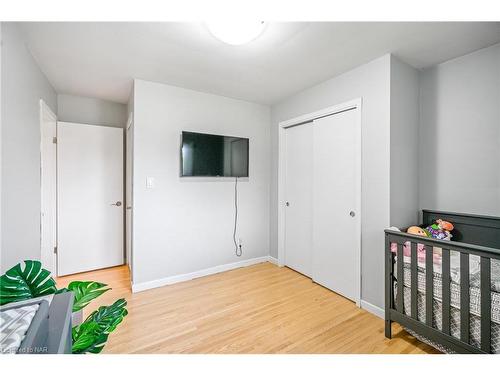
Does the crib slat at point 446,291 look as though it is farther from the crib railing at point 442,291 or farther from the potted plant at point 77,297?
the potted plant at point 77,297

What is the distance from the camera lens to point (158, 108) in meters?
2.54

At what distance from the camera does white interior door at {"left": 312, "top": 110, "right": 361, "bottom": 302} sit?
2.21 meters

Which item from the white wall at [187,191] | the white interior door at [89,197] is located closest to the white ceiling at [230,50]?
the white wall at [187,191]

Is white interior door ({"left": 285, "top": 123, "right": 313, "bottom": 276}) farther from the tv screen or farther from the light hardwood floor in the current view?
the tv screen

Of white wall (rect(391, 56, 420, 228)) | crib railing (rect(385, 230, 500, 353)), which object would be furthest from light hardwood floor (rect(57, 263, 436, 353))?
white wall (rect(391, 56, 420, 228))

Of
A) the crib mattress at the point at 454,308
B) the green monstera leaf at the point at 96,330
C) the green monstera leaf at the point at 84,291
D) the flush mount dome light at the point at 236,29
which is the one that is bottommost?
the crib mattress at the point at 454,308

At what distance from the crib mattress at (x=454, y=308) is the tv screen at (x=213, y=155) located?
2.08 meters

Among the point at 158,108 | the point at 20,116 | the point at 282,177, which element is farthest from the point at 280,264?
the point at 20,116

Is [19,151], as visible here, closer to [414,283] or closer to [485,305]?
[414,283]

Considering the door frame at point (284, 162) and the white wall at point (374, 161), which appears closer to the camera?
the white wall at point (374, 161)

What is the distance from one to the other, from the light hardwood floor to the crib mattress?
0.24 m

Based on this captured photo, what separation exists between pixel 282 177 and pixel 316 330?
1.86 meters

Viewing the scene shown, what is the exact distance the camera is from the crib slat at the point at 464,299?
135 cm

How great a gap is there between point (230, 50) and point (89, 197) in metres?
2.60
